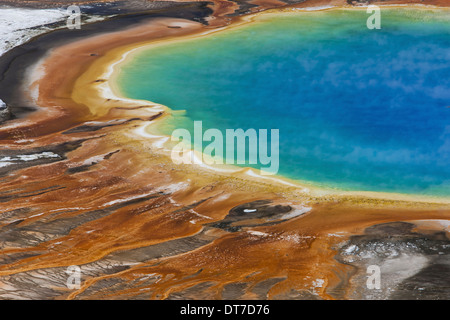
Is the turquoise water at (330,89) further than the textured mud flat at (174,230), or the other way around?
the turquoise water at (330,89)

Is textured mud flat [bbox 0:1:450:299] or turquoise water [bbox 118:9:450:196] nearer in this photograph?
textured mud flat [bbox 0:1:450:299]

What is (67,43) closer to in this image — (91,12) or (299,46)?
(91,12)

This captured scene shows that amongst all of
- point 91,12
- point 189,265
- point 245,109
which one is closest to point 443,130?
point 245,109

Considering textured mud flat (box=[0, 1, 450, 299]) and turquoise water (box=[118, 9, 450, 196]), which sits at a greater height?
turquoise water (box=[118, 9, 450, 196])

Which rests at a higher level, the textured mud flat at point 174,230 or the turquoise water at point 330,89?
the turquoise water at point 330,89

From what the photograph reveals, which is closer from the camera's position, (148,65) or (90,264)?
(90,264)
